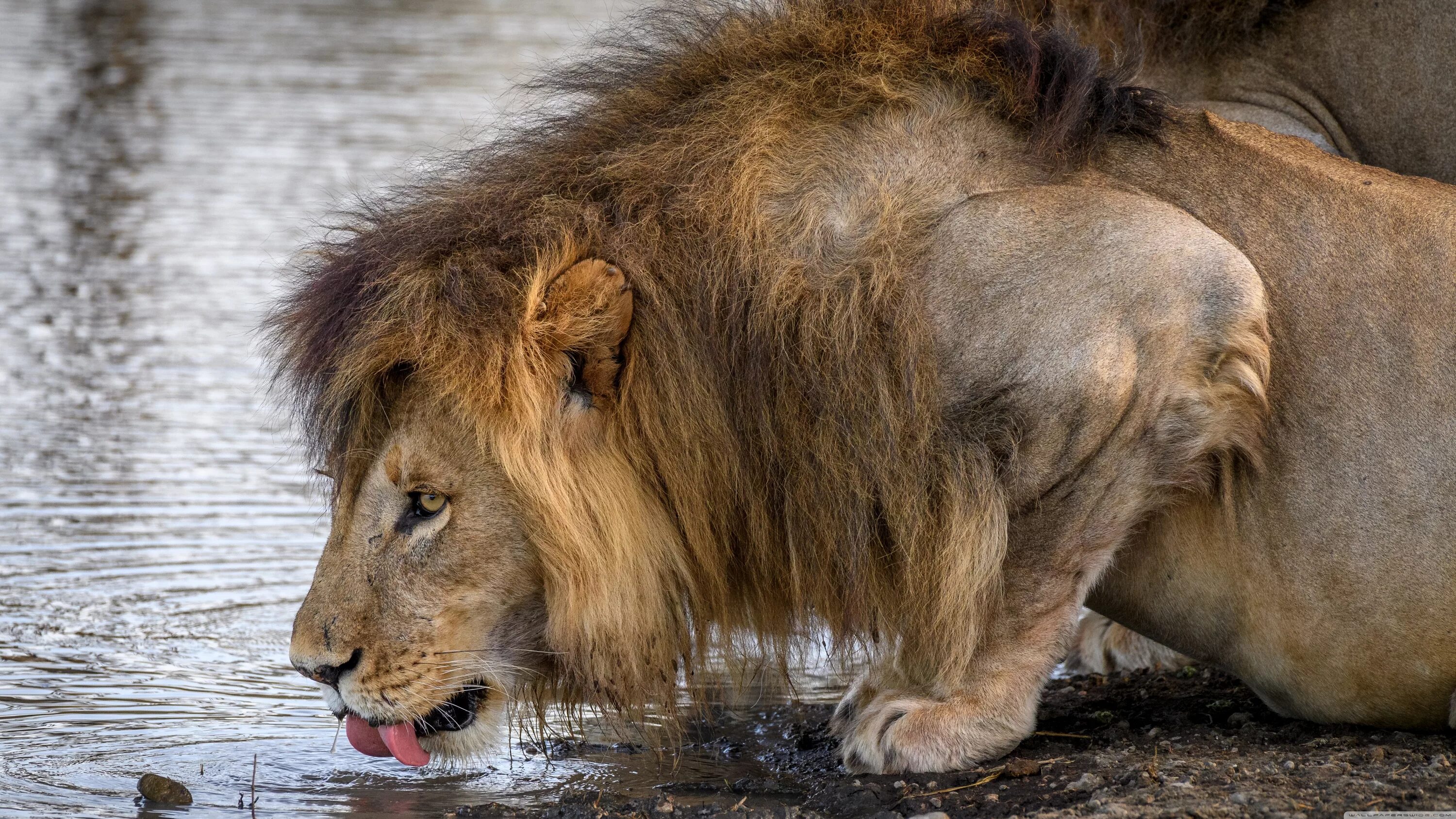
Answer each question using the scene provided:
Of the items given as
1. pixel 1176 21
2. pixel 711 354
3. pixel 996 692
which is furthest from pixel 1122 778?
pixel 1176 21

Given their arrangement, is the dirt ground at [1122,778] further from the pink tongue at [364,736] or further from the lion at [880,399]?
the pink tongue at [364,736]

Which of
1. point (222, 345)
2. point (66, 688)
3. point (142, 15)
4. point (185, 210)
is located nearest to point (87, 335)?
point (222, 345)

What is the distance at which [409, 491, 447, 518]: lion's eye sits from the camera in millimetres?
3545

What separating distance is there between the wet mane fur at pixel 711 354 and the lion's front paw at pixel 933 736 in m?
0.10

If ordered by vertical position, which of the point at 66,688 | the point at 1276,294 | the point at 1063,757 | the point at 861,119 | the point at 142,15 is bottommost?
the point at 142,15

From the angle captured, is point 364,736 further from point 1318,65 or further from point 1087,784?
point 1318,65

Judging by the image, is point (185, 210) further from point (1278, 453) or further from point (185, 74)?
point (1278, 453)

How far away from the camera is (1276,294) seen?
371 centimetres

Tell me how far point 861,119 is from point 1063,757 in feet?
4.73

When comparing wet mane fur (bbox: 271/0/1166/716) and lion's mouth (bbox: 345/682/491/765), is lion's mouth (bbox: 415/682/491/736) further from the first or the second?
wet mane fur (bbox: 271/0/1166/716)

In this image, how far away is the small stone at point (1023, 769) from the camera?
143 inches

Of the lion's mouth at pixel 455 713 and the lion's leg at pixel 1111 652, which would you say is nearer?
the lion's mouth at pixel 455 713

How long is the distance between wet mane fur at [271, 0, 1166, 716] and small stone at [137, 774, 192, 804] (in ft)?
2.42

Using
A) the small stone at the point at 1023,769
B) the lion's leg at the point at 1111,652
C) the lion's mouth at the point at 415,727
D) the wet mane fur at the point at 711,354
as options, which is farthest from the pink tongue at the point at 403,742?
the lion's leg at the point at 1111,652
